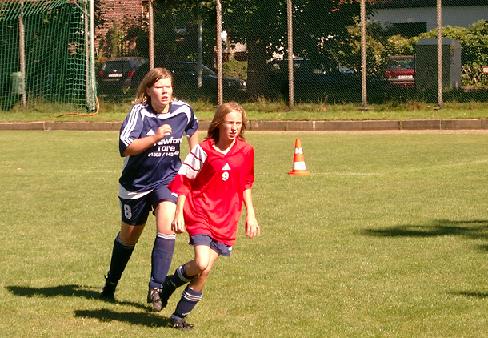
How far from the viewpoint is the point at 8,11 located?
34.1 meters

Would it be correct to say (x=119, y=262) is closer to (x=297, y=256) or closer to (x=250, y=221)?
(x=250, y=221)

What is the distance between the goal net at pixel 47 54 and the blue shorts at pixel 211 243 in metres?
24.4

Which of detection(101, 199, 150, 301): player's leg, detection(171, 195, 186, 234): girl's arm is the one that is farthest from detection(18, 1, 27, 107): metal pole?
detection(171, 195, 186, 234): girl's arm

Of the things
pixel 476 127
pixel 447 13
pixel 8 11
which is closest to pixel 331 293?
pixel 476 127

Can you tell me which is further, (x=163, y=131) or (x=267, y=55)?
Result: (x=267, y=55)

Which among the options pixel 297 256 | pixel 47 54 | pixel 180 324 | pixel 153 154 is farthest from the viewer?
pixel 47 54

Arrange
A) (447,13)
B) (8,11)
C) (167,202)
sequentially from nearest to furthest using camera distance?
1. (167,202)
2. (8,11)
3. (447,13)

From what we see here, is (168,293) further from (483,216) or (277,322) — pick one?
(483,216)

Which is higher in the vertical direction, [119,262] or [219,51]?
[219,51]

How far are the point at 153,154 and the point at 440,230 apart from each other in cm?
450

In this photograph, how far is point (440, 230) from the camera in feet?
41.7

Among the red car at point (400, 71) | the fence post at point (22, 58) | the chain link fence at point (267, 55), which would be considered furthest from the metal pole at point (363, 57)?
the fence post at point (22, 58)

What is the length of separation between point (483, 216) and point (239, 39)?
59.7ft

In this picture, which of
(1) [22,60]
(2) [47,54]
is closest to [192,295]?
(1) [22,60]
